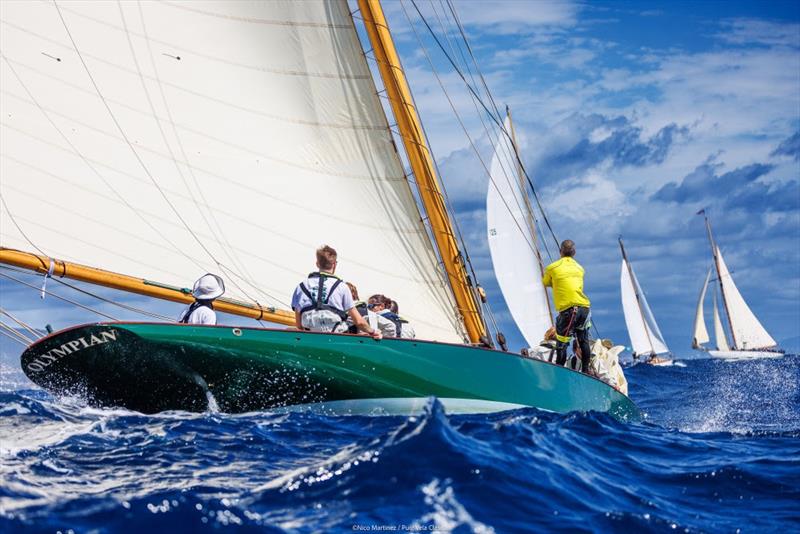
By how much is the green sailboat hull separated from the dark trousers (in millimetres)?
2670

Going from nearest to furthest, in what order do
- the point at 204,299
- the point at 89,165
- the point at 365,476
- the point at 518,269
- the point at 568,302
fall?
the point at 365,476
the point at 204,299
the point at 89,165
the point at 568,302
the point at 518,269

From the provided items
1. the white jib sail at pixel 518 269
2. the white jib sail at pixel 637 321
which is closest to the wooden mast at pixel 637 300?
the white jib sail at pixel 637 321

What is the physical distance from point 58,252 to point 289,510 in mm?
7280

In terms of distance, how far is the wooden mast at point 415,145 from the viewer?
12812mm

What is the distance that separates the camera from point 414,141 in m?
12.9

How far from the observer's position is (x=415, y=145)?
12859 millimetres

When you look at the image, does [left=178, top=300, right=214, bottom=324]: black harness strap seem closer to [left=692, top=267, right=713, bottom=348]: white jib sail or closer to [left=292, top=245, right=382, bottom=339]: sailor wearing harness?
[left=292, top=245, right=382, bottom=339]: sailor wearing harness

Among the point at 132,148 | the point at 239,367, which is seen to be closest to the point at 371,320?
the point at 239,367

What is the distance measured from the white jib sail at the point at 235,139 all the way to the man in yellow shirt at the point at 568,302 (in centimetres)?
230

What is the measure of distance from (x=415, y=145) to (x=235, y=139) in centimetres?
243

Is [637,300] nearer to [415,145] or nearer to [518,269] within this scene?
[518,269]

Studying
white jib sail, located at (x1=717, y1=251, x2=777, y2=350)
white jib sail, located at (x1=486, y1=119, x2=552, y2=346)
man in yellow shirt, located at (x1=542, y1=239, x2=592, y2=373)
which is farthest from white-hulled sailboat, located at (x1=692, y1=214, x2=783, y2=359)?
man in yellow shirt, located at (x1=542, y1=239, x2=592, y2=373)

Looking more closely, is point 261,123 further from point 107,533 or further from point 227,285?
point 107,533

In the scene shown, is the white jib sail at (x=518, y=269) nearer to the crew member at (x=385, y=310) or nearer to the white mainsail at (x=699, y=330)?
the crew member at (x=385, y=310)
